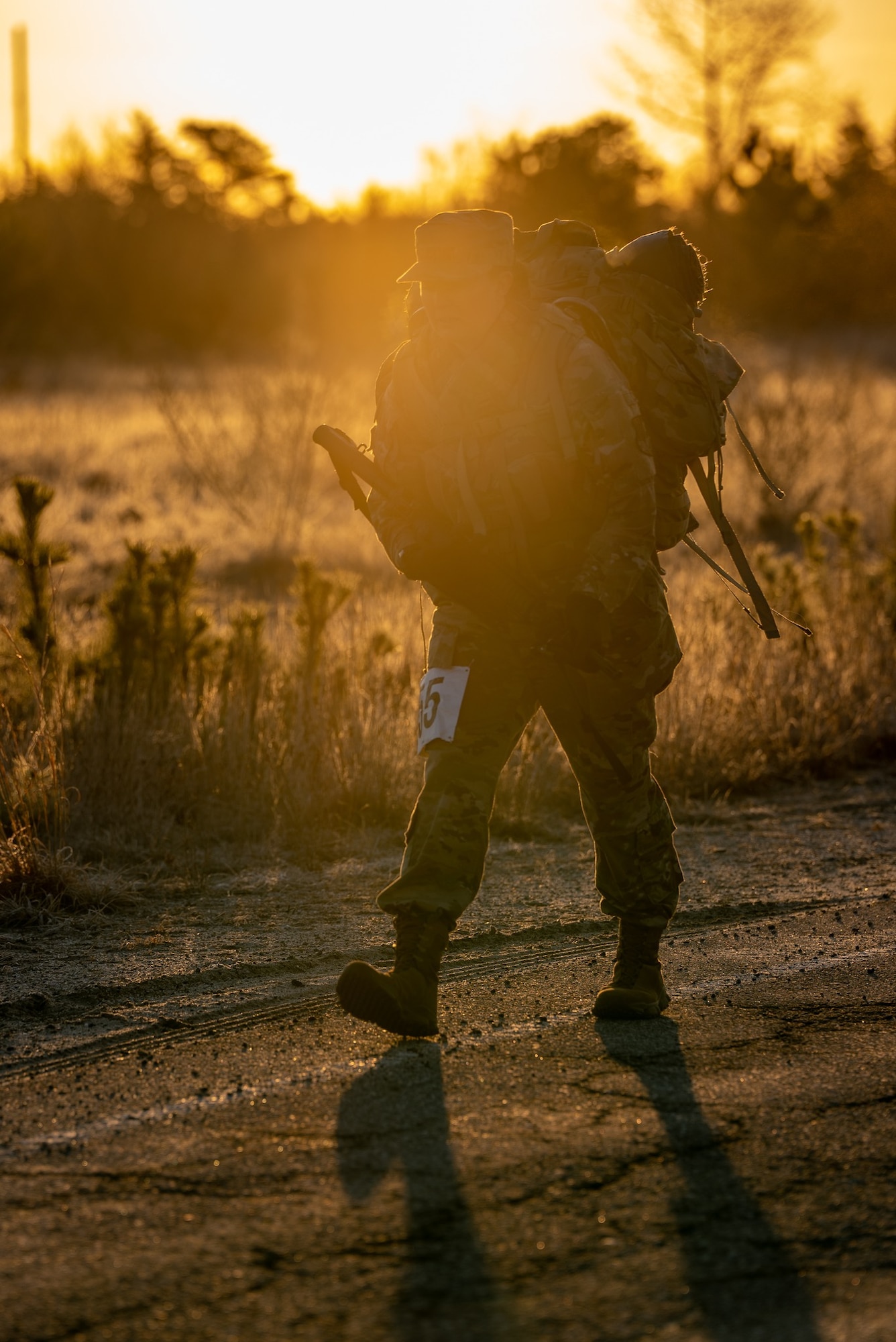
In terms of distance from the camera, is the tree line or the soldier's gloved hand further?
the tree line

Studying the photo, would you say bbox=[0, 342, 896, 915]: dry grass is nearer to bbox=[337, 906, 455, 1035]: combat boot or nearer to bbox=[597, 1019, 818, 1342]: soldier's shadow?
bbox=[337, 906, 455, 1035]: combat boot

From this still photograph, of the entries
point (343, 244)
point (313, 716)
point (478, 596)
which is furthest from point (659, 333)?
point (343, 244)

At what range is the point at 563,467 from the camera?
2.99 metres

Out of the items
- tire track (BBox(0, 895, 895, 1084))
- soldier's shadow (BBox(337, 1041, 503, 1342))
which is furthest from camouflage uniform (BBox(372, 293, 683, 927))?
tire track (BBox(0, 895, 895, 1084))

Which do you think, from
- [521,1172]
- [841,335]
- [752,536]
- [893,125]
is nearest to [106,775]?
[521,1172]

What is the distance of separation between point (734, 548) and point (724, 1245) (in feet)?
5.34

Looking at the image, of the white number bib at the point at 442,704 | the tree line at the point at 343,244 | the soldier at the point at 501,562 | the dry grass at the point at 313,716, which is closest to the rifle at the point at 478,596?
the soldier at the point at 501,562

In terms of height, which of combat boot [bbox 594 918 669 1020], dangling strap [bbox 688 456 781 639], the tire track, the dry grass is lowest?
the tire track

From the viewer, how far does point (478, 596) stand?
3.06 metres

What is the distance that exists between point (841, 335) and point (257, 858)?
1115 inches

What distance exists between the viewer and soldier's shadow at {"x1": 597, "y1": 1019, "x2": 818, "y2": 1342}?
2002mm

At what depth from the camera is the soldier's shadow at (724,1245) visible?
2002 mm

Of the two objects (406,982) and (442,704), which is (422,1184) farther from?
(442,704)

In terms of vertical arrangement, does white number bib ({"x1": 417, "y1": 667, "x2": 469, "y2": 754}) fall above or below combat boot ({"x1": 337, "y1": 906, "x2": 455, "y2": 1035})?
above
